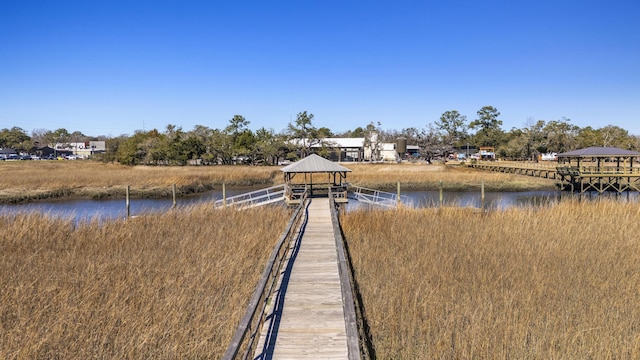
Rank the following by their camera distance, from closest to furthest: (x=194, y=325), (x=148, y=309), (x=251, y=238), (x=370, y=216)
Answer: (x=194, y=325), (x=148, y=309), (x=251, y=238), (x=370, y=216)

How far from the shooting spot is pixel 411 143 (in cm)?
10106

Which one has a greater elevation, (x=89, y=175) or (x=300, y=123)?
(x=300, y=123)

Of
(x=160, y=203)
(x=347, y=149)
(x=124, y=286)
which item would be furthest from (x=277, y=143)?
(x=124, y=286)

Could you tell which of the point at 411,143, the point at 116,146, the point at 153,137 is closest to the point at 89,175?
the point at 153,137

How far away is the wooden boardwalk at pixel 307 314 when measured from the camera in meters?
5.59

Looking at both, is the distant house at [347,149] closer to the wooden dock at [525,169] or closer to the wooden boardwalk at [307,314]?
the wooden dock at [525,169]

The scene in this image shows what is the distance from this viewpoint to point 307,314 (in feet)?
21.9

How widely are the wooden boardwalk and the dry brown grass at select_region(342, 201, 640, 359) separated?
2.34 ft

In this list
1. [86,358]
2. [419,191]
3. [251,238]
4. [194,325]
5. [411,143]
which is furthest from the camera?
[411,143]

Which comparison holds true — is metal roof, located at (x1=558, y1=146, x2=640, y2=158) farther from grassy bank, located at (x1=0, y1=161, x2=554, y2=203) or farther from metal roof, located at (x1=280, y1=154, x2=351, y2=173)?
metal roof, located at (x1=280, y1=154, x2=351, y2=173)

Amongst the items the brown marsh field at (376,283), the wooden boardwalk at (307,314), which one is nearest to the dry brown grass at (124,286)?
the brown marsh field at (376,283)

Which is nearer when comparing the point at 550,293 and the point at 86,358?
the point at 86,358

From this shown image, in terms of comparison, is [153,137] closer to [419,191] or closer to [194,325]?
[419,191]

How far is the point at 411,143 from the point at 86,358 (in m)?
100.0
